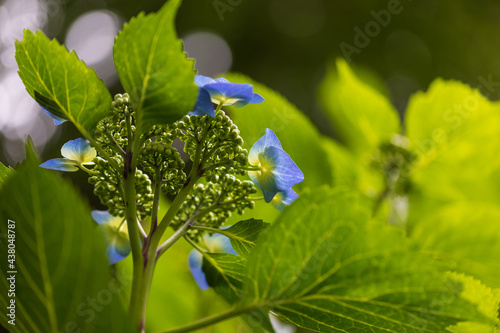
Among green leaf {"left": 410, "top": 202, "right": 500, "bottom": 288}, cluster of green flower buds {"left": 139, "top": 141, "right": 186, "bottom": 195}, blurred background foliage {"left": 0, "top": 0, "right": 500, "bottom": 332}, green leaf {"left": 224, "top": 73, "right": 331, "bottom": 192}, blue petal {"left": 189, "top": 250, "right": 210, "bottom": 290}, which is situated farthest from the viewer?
blurred background foliage {"left": 0, "top": 0, "right": 500, "bottom": 332}

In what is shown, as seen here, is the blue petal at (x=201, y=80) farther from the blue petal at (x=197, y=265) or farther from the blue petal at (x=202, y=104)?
the blue petal at (x=197, y=265)

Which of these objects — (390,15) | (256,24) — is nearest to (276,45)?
(256,24)

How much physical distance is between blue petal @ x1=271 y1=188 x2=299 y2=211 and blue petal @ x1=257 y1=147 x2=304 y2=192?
0.02 meters

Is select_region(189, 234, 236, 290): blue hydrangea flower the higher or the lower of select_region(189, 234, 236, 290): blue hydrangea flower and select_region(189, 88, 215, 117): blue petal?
the lower

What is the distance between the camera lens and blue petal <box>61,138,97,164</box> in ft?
1.37

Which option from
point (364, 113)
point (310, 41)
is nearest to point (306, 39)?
point (310, 41)

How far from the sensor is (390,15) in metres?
2.26

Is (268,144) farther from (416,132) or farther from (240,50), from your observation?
(240,50)

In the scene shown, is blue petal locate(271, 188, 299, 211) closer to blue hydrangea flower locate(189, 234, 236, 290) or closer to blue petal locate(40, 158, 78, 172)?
blue hydrangea flower locate(189, 234, 236, 290)

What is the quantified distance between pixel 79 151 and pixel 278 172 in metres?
0.18

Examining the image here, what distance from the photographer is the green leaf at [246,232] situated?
422 millimetres

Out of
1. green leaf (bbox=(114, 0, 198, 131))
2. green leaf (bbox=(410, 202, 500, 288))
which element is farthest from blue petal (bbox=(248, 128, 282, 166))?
green leaf (bbox=(410, 202, 500, 288))

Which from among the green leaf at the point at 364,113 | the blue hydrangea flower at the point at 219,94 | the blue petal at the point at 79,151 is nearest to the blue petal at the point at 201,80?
the blue hydrangea flower at the point at 219,94

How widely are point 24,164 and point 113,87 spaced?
273 cm
